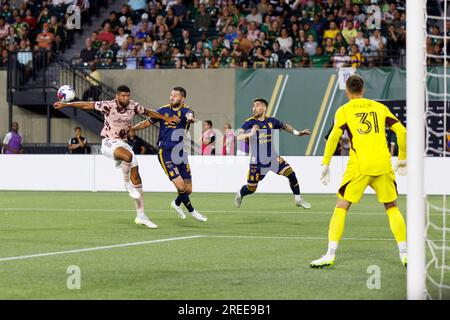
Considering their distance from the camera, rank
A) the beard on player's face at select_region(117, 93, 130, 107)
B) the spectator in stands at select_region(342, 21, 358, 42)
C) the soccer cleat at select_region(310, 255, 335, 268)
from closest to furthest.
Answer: the soccer cleat at select_region(310, 255, 335, 268), the beard on player's face at select_region(117, 93, 130, 107), the spectator in stands at select_region(342, 21, 358, 42)

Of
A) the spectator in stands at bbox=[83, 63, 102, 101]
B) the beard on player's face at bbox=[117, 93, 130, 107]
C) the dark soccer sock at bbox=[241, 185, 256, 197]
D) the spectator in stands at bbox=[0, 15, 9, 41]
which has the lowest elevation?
the dark soccer sock at bbox=[241, 185, 256, 197]

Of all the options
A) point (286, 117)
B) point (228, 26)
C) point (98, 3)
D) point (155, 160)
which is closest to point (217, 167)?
point (155, 160)

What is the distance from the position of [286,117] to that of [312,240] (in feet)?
57.1

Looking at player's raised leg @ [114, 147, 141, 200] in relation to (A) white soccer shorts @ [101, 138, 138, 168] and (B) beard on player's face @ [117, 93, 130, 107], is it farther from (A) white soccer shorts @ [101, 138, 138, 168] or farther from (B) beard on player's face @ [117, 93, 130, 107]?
(B) beard on player's face @ [117, 93, 130, 107]

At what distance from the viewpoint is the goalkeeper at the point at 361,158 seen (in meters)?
10.3

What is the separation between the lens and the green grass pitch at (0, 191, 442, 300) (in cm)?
868

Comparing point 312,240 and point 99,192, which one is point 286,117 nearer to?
point 99,192

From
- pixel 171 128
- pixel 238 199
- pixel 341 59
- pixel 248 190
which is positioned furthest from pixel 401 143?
pixel 341 59

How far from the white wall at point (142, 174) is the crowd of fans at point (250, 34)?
14.7 feet

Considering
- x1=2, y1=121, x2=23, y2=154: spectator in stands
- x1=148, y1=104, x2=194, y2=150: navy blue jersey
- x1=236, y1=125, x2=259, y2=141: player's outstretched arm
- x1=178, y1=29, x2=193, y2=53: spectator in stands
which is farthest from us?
x1=178, y1=29, x2=193, y2=53: spectator in stands

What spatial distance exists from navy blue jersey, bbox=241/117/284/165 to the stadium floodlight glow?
11.1 m

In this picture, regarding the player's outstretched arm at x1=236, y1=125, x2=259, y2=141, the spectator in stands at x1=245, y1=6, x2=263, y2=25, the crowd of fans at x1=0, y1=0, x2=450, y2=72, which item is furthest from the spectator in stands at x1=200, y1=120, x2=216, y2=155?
the player's outstretched arm at x1=236, y1=125, x2=259, y2=141

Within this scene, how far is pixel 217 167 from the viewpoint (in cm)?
2803

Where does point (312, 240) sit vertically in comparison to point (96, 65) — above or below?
below
